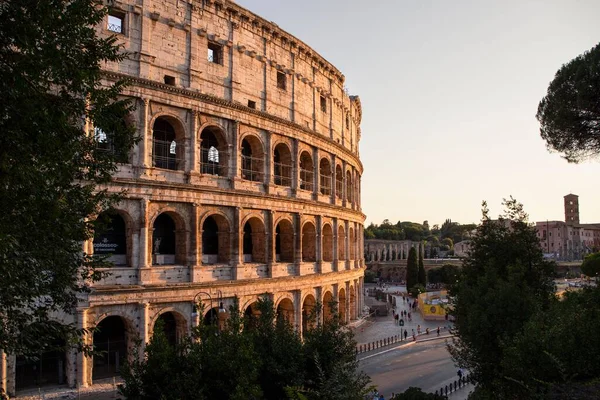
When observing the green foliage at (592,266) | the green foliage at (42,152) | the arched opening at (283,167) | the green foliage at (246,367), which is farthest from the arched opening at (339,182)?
the green foliage at (592,266)

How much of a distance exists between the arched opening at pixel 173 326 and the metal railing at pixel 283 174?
8409mm

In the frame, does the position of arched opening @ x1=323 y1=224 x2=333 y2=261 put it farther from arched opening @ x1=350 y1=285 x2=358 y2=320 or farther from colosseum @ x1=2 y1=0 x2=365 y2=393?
arched opening @ x1=350 y1=285 x2=358 y2=320

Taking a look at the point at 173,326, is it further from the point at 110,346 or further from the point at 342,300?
the point at 342,300

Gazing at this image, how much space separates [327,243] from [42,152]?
74.2ft

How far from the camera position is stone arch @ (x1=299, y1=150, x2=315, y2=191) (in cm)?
2678

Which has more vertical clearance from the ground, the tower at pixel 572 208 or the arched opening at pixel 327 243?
the tower at pixel 572 208

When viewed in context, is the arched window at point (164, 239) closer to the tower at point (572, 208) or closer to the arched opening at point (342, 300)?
the arched opening at point (342, 300)

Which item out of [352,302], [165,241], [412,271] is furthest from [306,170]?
[412,271]

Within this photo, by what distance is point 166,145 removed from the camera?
2052cm

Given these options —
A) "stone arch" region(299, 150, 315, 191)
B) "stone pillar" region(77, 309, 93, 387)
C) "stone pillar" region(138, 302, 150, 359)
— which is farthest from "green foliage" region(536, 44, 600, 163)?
"stone pillar" region(77, 309, 93, 387)

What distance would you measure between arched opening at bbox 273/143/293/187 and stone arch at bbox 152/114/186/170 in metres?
5.84

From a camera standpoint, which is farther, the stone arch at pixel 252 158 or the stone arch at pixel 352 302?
the stone arch at pixel 352 302

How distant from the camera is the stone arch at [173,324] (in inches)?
755

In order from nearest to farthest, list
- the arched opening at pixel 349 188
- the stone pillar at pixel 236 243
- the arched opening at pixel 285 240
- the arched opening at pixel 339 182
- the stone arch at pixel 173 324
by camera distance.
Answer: the stone arch at pixel 173 324 < the stone pillar at pixel 236 243 < the arched opening at pixel 285 240 < the arched opening at pixel 339 182 < the arched opening at pixel 349 188
